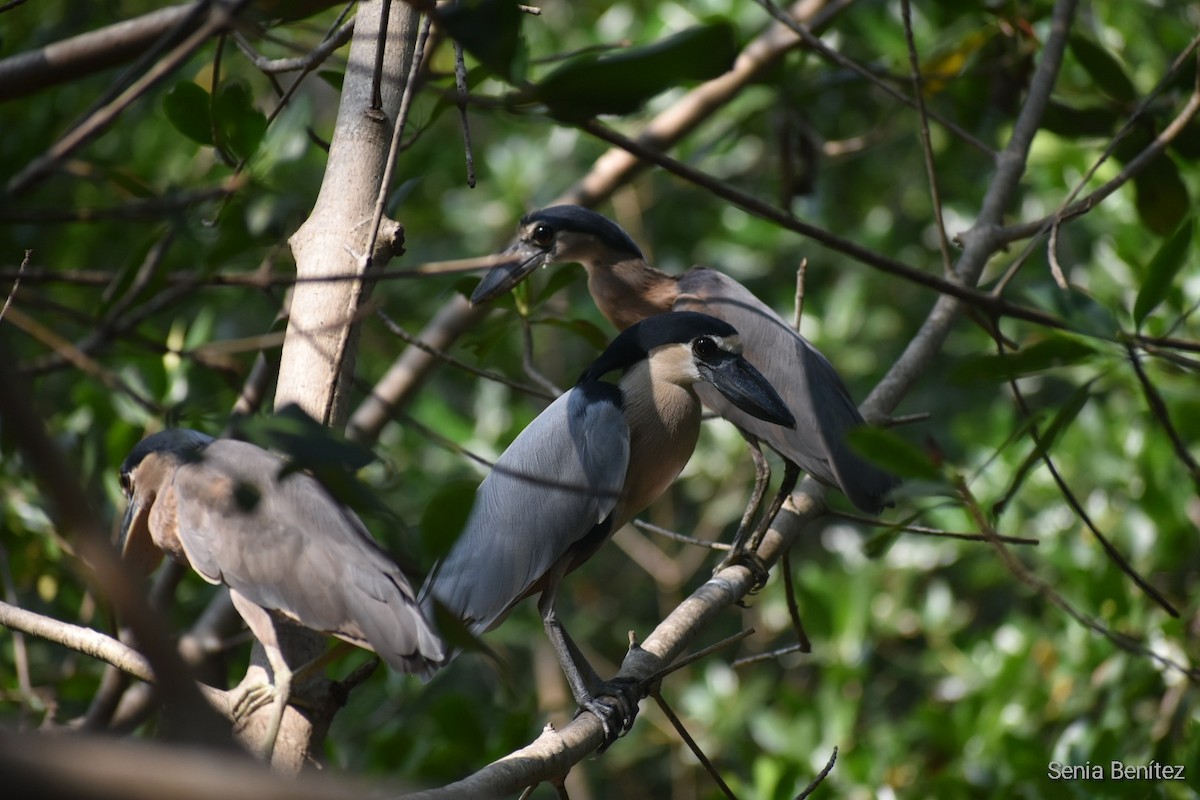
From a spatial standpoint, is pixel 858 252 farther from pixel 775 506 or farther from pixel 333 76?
pixel 775 506

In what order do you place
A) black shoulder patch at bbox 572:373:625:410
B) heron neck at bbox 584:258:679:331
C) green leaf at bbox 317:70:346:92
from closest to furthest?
green leaf at bbox 317:70:346:92 < black shoulder patch at bbox 572:373:625:410 < heron neck at bbox 584:258:679:331

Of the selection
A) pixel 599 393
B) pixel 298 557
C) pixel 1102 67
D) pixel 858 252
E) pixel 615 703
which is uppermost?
pixel 1102 67

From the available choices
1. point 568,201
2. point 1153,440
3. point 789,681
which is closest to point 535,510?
point 568,201

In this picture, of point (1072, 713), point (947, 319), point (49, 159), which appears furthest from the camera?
point (1072, 713)

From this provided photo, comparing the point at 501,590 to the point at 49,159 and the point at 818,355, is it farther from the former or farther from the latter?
the point at 49,159

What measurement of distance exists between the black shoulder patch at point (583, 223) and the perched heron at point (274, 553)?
1232 millimetres

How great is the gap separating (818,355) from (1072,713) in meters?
1.46

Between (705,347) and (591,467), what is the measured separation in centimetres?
43

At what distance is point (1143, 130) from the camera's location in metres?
2.85

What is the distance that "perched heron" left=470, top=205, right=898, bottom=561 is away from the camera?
106 inches

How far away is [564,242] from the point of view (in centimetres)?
335

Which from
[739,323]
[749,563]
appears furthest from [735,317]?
[749,563]

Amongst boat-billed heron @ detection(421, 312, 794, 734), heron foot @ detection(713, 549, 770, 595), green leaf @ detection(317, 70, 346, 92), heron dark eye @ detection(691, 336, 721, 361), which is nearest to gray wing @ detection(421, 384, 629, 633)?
boat-billed heron @ detection(421, 312, 794, 734)

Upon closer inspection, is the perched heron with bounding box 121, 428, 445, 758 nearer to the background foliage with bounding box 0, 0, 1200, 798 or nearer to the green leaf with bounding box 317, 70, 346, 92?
the background foliage with bounding box 0, 0, 1200, 798
